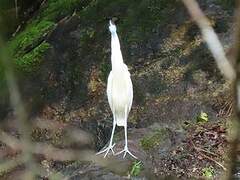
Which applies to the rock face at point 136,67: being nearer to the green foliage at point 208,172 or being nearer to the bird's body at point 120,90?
the bird's body at point 120,90

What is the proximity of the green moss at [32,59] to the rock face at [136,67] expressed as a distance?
0.03 meters

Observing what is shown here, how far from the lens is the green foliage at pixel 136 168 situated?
139 inches

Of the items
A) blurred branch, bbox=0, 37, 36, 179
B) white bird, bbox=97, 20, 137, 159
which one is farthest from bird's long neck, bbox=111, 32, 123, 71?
blurred branch, bbox=0, 37, 36, 179

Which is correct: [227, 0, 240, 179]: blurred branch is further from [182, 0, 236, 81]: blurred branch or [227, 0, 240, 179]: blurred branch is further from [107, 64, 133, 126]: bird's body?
[107, 64, 133, 126]: bird's body

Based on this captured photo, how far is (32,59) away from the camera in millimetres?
5477

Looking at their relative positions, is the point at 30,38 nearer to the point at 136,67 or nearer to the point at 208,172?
the point at 136,67

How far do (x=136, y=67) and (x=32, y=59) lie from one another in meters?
1.01

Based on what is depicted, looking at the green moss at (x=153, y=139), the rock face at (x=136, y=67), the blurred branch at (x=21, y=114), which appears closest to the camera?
the blurred branch at (x=21, y=114)

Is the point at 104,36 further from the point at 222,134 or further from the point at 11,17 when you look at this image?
the point at 222,134

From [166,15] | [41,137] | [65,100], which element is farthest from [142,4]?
[41,137]

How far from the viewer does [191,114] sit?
15.4 feet

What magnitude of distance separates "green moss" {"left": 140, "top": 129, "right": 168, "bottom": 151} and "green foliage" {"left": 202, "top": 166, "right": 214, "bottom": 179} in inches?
15.2

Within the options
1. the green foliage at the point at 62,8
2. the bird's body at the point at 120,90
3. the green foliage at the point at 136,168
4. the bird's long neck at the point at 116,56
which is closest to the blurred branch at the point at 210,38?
the green foliage at the point at 136,168

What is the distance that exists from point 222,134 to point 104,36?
1.85 metres
